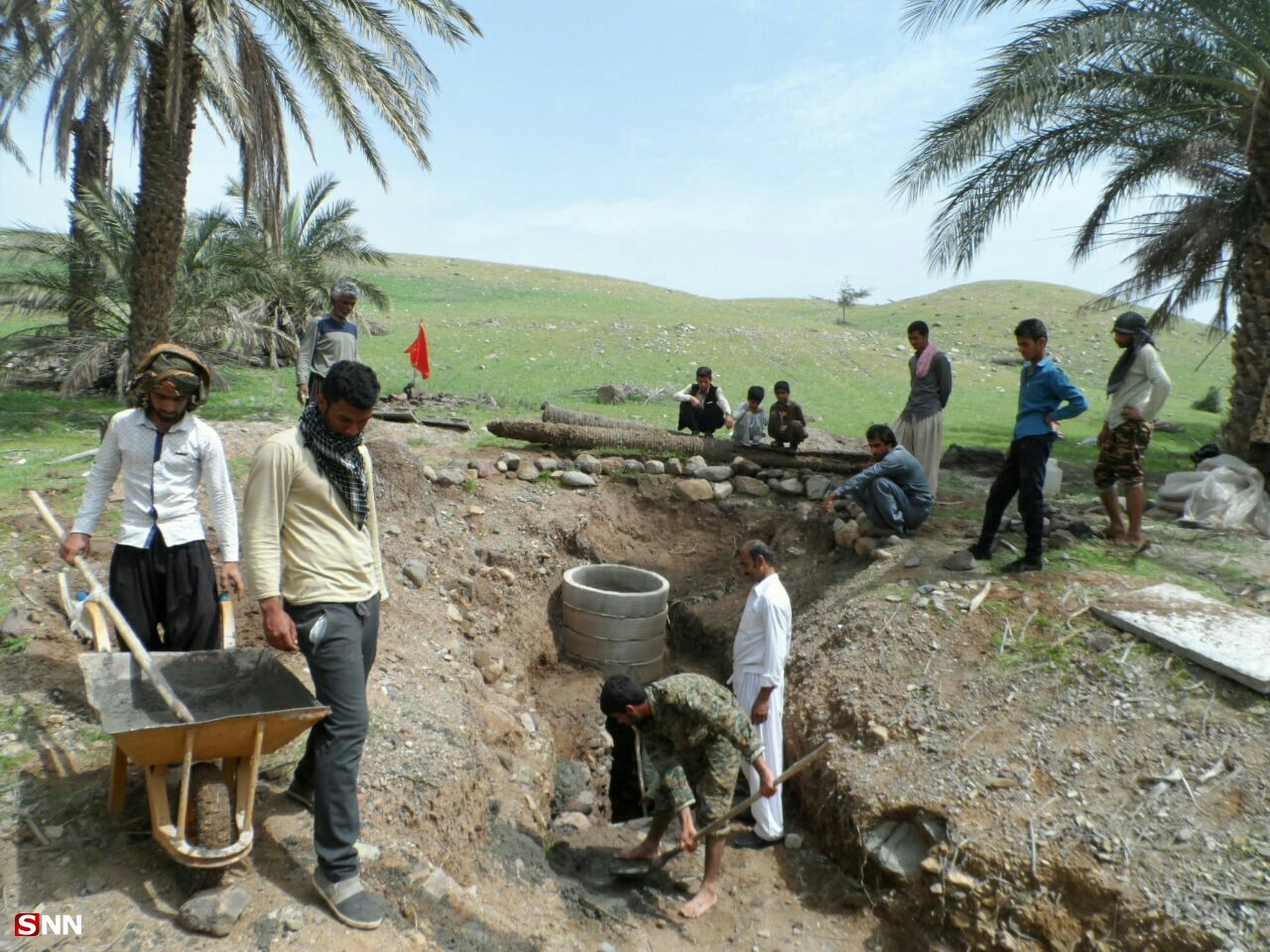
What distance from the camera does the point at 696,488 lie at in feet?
26.1

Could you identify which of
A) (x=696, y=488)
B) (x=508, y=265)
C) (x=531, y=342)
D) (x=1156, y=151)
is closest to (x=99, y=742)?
(x=696, y=488)

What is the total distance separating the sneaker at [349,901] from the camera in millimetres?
2820

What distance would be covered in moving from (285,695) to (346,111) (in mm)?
7666

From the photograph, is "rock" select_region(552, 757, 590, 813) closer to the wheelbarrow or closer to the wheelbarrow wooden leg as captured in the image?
the wheelbarrow

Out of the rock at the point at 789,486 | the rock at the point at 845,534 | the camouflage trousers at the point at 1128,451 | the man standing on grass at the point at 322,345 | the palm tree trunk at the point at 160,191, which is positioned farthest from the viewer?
the palm tree trunk at the point at 160,191

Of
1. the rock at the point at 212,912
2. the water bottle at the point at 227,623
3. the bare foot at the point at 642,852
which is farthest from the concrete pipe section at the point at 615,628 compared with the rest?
the rock at the point at 212,912

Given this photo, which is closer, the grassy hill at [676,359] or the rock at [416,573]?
the rock at [416,573]

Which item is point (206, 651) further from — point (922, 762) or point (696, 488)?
point (696, 488)

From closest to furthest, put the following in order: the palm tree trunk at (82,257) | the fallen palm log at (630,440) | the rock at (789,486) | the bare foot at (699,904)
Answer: the bare foot at (699,904)
the rock at (789,486)
the fallen palm log at (630,440)
the palm tree trunk at (82,257)

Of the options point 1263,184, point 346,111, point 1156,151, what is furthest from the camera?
point 1156,151

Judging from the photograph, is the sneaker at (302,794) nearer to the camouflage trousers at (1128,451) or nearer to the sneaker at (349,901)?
the sneaker at (349,901)

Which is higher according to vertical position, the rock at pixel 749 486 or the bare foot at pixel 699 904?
the rock at pixel 749 486

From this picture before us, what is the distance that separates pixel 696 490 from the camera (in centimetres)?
793

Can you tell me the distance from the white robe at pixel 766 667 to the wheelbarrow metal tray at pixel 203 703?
91.9 inches
